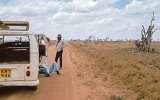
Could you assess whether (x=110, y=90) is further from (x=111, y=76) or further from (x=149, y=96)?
(x=111, y=76)

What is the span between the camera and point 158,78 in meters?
16.5

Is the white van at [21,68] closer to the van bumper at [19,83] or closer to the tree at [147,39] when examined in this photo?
the van bumper at [19,83]

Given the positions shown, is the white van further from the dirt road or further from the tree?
the tree

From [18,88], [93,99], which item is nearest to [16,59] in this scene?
[18,88]

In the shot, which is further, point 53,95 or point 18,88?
point 18,88

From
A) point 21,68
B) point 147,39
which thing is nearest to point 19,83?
point 21,68

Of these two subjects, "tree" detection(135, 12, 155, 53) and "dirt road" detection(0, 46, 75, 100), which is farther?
"tree" detection(135, 12, 155, 53)

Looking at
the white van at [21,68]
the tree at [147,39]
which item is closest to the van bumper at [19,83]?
the white van at [21,68]

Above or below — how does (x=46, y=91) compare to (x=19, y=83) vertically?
below

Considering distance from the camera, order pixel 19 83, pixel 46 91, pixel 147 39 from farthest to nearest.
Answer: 1. pixel 147 39
2. pixel 46 91
3. pixel 19 83

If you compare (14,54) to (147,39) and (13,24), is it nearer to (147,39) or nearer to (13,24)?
(13,24)

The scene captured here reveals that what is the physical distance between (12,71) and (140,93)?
15.6 ft

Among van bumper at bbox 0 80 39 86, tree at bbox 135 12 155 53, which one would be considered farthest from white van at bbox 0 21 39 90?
tree at bbox 135 12 155 53

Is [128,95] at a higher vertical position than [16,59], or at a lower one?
lower
